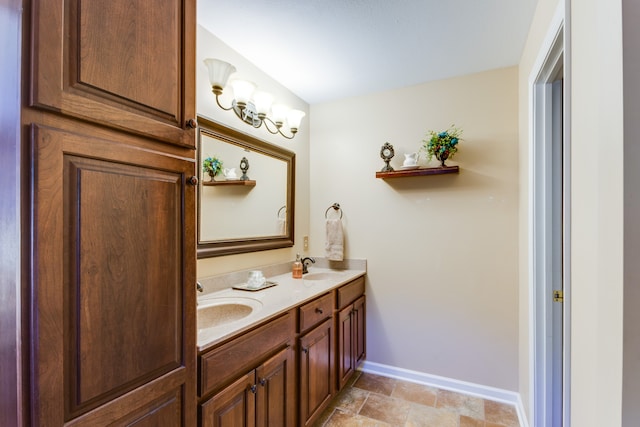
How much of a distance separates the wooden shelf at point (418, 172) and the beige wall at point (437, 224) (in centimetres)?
12

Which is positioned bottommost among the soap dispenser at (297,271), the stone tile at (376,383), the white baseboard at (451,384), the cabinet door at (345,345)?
the stone tile at (376,383)

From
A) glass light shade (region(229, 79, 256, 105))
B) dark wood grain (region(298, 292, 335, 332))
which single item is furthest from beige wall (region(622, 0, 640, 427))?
glass light shade (region(229, 79, 256, 105))

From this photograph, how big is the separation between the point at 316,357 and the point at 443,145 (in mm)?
1685

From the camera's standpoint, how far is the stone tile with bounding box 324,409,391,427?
191 cm

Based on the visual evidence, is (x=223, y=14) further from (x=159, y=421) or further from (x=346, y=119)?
(x=159, y=421)

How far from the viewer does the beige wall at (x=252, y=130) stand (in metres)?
1.79

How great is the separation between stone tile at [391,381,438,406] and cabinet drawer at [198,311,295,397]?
1228 millimetres

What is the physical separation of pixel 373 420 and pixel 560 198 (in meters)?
1.72

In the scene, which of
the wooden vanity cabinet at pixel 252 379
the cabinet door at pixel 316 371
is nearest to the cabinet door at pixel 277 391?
the wooden vanity cabinet at pixel 252 379

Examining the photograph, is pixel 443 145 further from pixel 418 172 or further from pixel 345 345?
pixel 345 345

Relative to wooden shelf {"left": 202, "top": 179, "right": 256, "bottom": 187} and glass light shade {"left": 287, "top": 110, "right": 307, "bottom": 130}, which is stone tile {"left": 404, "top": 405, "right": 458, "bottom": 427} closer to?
wooden shelf {"left": 202, "top": 179, "right": 256, "bottom": 187}

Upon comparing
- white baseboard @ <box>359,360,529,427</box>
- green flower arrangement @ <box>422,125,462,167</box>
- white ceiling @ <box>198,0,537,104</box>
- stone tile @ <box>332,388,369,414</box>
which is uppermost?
white ceiling @ <box>198,0,537,104</box>

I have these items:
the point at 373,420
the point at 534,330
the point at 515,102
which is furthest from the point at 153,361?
the point at 515,102

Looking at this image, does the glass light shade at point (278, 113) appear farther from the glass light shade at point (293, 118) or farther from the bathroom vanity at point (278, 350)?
the bathroom vanity at point (278, 350)
